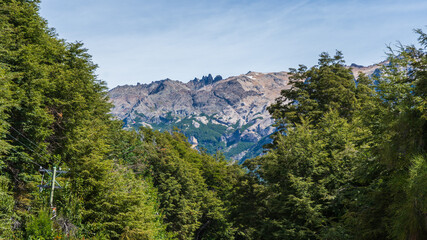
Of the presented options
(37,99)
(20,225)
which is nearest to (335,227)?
(20,225)

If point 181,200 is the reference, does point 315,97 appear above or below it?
above

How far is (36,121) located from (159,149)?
24420 mm

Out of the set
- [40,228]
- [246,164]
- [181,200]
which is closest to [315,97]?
[246,164]

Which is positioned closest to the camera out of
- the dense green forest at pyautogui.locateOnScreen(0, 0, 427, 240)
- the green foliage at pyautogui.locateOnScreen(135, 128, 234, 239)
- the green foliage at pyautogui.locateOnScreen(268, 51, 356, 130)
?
the dense green forest at pyautogui.locateOnScreen(0, 0, 427, 240)

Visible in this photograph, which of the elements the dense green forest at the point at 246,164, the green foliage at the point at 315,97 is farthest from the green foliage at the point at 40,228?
the green foliage at the point at 315,97

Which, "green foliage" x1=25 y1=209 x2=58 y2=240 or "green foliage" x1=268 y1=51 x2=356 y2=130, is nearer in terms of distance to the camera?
"green foliage" x1=25 y1=209 x2=58 y2=240

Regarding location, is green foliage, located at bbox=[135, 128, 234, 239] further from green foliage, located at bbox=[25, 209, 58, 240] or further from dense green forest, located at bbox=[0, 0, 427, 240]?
green foliage, located at bbox=[25, 209, 58, 240]

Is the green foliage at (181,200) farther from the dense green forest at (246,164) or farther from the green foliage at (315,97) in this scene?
the green foliage at (315,97)

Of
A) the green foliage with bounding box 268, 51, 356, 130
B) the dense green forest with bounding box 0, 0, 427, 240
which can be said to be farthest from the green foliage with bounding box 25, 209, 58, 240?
the green foliage with bounding box 268, 51, 356, 130

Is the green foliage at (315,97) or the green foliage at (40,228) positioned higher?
the green foliage at (315,97)

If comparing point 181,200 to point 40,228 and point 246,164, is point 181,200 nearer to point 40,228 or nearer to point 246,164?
point 246,164

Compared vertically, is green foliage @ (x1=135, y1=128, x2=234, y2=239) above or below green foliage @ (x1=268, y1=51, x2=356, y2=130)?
below

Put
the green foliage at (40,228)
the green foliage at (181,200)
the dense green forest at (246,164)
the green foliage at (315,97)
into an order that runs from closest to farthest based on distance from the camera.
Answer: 1. the dense green forest at (246,164)
2. the green foliage at (40,228)
3. the green foliage at (315,97)
4. the green foliage at (181,200)

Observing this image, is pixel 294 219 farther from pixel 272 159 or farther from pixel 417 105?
pixel 417 105
